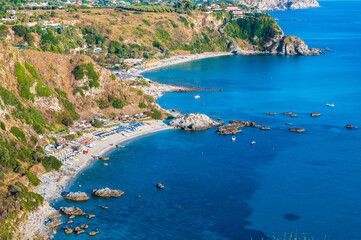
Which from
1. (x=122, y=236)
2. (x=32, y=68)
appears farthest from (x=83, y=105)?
(x=122, y=236)

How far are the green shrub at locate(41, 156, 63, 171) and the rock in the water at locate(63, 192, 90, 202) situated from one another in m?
11.6

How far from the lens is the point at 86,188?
81750 millimetres

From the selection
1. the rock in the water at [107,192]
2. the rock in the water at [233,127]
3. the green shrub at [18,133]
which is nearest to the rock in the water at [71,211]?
the rock in the water at [107,192]

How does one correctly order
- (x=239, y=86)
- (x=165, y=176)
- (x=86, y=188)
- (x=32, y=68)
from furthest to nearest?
1. (x=239, y=86)
2. (x=32, y=68)
3. (x=165, y=176)
4. (x=86, y=188)

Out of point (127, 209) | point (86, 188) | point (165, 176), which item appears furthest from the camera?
point (165, 176)

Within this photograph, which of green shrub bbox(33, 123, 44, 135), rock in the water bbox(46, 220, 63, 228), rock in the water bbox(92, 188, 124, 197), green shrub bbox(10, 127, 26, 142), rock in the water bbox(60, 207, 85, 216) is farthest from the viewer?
green shrub bbox(33, 123, 44, 135)

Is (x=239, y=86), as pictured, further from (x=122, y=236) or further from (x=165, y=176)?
(x=122, y=236)

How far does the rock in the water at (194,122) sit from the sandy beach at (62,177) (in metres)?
3.46

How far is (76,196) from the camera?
76938mm

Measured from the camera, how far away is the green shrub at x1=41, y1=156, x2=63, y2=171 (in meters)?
86.9

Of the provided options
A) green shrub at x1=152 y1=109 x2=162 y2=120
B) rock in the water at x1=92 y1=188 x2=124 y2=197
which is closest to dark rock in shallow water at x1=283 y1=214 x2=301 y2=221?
rock in the water at x1=92 y1=188 x2=124 y2=197

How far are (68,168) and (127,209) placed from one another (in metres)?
20.6

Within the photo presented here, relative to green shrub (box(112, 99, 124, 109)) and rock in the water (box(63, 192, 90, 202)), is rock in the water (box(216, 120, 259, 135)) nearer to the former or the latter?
green shrub (box(112, 99, 124, 109))

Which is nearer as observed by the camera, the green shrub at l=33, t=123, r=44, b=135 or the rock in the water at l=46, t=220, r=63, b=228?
the rock in the water at l=46, t=220, r=63, b=228
